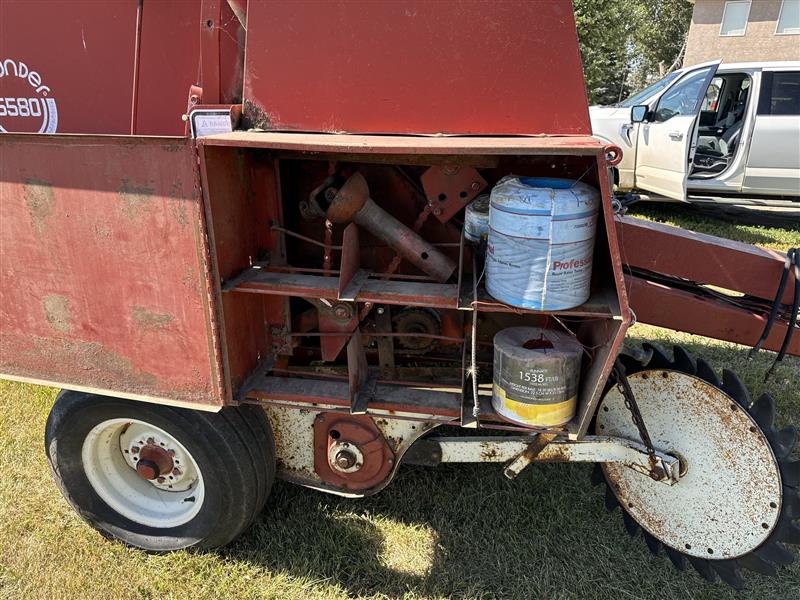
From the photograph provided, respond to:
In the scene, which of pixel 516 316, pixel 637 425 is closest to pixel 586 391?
pixel 637 425

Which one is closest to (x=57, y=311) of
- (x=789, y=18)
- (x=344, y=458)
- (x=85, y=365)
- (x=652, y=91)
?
(x=85, y=365)

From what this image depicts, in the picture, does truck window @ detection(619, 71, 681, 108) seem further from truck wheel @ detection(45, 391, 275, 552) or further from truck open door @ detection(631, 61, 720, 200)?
truck wheel @ detection(45, 391, 275, 552)

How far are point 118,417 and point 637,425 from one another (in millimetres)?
2084

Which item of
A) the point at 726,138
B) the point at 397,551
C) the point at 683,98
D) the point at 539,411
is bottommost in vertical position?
the point at 397,551

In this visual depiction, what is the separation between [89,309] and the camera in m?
2.03

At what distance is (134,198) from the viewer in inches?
72.2

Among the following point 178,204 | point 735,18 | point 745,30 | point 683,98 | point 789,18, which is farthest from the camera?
point 735,18

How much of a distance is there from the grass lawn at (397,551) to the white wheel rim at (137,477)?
17 centimetres

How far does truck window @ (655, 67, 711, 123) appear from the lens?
6875mm

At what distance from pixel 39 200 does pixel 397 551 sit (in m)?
1.97

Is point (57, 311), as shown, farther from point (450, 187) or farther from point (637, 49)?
point (637, 49)

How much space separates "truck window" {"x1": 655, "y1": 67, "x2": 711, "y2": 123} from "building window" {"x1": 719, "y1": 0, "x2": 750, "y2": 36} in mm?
13931

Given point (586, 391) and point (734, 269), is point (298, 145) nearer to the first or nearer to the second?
point (586, 391)

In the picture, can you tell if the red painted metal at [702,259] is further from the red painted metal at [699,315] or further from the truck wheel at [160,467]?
the truck wheel at [160,467]
